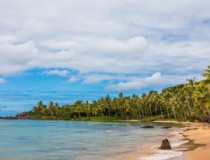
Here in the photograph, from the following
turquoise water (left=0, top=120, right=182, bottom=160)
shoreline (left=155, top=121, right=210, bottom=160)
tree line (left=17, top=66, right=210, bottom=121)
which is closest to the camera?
shoreline (left=155, top=121, right=210, bottom=160)

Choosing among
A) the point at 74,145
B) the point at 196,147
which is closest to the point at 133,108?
the point at 74,145

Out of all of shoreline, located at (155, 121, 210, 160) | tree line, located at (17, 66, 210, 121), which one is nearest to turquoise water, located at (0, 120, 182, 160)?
shoreline, located at (155, 121, 210, 160)

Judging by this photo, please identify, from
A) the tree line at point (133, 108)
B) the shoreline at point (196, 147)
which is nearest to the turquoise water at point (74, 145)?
the shoreline at point (196, 147)

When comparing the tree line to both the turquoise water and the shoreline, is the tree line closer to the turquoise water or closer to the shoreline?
the turquoise water

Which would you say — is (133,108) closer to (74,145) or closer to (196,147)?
(74,145)

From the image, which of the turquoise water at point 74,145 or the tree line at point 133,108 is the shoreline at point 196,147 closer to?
the turquoise water at point 74,145

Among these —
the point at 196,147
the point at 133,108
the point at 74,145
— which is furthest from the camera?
the point at 133,108

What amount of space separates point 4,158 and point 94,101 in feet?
477

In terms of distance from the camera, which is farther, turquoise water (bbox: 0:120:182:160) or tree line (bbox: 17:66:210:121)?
tree line (bbox: 17:66:210:121)

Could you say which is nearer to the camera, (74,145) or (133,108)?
(74,145)

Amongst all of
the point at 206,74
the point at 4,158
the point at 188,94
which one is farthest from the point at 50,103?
the point at 4,158

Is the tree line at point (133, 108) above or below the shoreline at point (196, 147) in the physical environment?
above

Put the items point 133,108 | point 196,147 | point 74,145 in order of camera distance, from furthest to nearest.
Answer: point 133,108
point 74,145
point 196,147

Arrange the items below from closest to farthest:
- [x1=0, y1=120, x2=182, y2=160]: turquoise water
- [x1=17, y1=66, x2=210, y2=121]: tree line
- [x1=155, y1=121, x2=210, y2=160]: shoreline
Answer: [x1=155, y1=121, x2=210, y2=160]: shoreline
[x1=0, y1=120, x2=182, y2=160]: turquoise water
[x1=17, y1=66, x2=210, y2=121]: tree line
